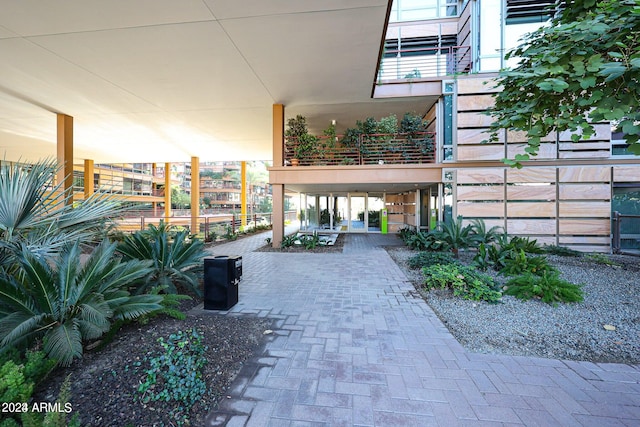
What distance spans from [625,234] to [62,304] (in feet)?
43.1

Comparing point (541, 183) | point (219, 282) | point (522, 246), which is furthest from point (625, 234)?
point (219, 282)

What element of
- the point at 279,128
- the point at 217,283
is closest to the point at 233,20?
the point at 279,128

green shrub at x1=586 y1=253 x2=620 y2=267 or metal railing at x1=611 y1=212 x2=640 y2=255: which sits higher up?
metal railing at x1=611 y1=212 x2=640 y2=255

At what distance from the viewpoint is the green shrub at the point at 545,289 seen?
152 inches

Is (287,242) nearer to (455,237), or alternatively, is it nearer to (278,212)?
(278,212)

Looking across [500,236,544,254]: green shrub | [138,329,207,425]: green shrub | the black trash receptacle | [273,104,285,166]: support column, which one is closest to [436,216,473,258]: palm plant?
[500,236,544,254]: green shrub

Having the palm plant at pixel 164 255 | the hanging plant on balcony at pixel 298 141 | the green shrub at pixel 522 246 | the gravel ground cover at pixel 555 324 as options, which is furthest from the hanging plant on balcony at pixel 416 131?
the palm plant at pixel 164 255

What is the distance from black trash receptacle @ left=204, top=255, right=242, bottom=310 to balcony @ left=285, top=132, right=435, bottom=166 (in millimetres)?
6045

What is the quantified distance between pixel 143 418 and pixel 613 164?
1232 cm

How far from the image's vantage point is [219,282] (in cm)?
371

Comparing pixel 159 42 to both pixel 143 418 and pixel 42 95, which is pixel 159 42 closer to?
pixel 42 95

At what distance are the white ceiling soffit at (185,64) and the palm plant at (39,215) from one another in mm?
1055

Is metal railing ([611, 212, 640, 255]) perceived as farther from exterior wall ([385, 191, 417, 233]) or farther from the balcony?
exterior wall ([385, 191, 417, 233])

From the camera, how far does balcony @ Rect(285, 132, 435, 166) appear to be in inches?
345
